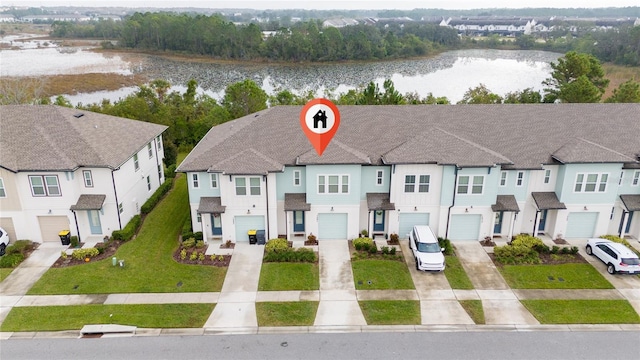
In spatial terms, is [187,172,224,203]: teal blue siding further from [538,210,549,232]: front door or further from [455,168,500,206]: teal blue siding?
[538,210,549,232]: front door

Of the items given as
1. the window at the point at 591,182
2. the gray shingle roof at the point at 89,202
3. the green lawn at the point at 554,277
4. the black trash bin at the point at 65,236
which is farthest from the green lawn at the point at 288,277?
the window at the point at 591,182

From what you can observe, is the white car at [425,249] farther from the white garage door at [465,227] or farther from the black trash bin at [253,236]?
the black trash bin at [253,236]

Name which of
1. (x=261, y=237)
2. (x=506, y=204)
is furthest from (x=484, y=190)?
(x=261, y=237)

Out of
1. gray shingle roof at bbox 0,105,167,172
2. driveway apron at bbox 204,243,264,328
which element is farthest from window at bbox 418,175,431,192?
gray shingle roof at bbox 0,105,167,172

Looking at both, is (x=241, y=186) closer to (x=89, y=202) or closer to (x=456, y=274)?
(x=89, y=202)

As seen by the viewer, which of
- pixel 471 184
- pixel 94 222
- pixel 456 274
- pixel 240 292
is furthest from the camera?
pixel 94 222

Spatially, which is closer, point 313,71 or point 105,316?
point 105,316
